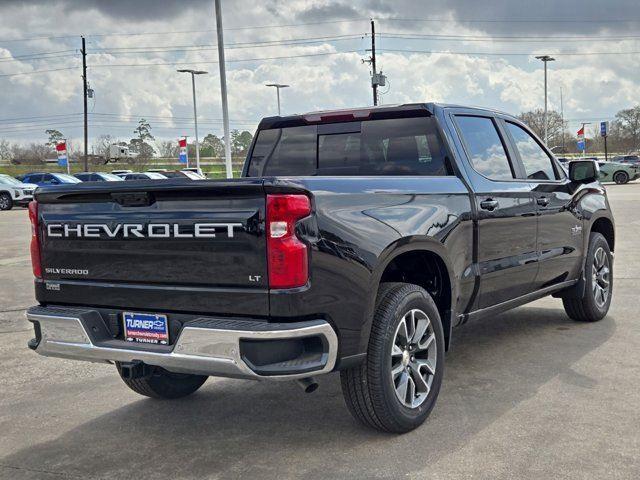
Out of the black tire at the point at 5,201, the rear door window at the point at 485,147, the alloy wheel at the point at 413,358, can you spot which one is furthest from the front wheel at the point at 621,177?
the alloy wheel at the point at 413,358

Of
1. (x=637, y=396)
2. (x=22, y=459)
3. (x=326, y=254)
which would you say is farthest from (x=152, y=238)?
(x=637, y=396)

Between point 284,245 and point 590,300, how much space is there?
413 centimetres

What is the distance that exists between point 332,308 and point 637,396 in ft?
7.47

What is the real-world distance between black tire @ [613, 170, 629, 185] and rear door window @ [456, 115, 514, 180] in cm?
3807

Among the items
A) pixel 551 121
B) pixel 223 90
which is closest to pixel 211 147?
pixel 551 121

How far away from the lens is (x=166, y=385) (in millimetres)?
4914

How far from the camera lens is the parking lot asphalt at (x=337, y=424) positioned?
371 centimetres

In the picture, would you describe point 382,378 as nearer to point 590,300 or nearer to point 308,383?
point 308,383

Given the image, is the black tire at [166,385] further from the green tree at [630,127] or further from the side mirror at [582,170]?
the green tree at [630,127]

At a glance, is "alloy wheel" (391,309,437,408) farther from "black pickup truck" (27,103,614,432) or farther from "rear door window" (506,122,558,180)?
"rear door window" (506,122,558,180)

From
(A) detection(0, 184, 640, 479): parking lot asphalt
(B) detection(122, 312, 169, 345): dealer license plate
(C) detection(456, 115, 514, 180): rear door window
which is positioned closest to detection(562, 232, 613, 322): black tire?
(A) detection(0, 184, 640, 479): parking lot asphalt

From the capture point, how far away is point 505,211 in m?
5.25

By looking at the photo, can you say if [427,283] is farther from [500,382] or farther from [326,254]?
[326,254]

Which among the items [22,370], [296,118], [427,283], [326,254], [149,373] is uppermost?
[296,118]
